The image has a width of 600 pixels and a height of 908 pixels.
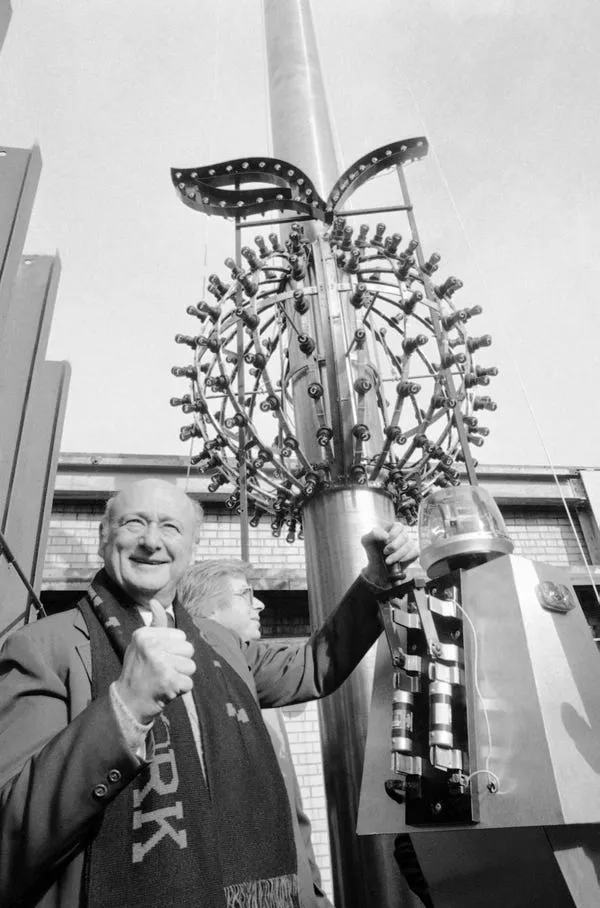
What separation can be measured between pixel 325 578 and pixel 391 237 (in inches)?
84.2

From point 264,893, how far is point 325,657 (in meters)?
0.78

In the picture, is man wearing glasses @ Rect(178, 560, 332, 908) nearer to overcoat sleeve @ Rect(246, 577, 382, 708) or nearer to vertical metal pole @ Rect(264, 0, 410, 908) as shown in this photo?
vertical metal pole @ Rect(264, 0, 410, 908)

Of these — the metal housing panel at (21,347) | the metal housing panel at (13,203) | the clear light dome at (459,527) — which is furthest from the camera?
the metal housing panel at (21,347)

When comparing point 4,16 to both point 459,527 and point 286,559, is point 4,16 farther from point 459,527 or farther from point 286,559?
point 286,559

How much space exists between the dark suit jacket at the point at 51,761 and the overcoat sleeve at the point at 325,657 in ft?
2.56

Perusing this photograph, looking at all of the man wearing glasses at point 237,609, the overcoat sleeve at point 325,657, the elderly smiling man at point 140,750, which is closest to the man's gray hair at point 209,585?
the man wearing glasses at point 237,609

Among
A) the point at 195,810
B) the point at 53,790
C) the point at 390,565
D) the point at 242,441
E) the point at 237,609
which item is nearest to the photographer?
the point at 53,790

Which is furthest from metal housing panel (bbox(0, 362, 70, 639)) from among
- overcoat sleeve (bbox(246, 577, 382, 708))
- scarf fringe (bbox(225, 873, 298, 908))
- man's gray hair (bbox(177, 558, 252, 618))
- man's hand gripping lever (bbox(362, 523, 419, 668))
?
scarf fringe (bbox(225, 873, 298, 908))

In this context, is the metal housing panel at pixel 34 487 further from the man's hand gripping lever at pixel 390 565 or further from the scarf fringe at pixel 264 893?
the scarf fringe at pixel 264 893

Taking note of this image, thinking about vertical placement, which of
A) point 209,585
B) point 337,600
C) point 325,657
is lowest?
point 325,657

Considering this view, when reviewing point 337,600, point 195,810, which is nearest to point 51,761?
point 195,810

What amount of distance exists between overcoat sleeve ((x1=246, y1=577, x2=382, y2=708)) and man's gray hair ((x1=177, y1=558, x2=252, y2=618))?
72 cm

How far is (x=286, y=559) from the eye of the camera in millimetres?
6938

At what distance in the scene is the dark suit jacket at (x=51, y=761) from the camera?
4.00 ft
